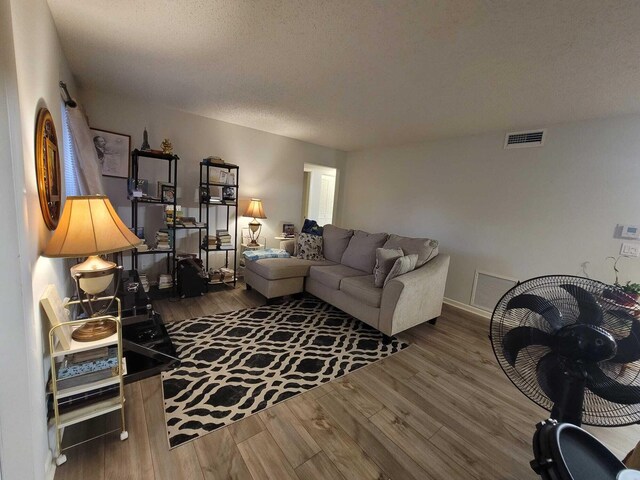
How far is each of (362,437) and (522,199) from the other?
3.00 m

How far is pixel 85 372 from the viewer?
129 cm

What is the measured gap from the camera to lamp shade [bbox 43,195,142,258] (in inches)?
44.5

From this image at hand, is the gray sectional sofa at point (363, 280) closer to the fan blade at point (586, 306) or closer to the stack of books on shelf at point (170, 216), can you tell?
the stack of books on shelf at point (170, 216)

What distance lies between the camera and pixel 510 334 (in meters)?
1.05

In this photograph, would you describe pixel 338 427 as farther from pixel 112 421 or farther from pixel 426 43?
pixel 426 43

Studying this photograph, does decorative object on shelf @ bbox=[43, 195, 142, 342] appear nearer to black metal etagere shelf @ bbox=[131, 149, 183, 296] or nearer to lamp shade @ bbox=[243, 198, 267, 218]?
black metal etagere shelf @ bbox=[131, 149, 183, 296]

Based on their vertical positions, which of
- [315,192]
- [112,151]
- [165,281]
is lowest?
[165,281]

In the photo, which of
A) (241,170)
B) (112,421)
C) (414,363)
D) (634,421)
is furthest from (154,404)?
(241,170)

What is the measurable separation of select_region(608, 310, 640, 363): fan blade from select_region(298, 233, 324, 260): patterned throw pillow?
9.62 feet

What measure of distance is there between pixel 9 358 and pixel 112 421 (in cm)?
84

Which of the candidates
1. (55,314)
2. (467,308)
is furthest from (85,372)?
(467,308)

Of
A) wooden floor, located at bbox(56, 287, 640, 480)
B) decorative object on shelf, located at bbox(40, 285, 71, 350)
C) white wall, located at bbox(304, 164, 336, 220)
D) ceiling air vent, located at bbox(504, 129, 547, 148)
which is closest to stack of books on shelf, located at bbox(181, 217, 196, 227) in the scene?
wooden floor, located at bbox(56, 287, 640, 480)

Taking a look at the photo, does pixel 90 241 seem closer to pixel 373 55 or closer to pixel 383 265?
pixel 373 55

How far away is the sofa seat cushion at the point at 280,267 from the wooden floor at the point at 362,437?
1420 mm
